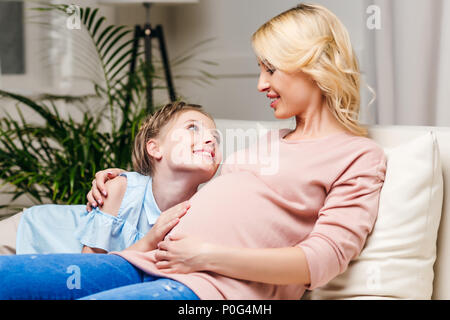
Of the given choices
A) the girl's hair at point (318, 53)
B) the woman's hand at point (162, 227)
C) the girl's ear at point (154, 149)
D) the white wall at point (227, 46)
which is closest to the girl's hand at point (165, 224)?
the woman's hand at point (162, 227)

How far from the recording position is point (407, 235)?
4.07 ft

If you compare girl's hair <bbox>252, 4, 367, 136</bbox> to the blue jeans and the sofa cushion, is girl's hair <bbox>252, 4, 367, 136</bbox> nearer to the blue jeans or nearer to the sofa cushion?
the sofa cushion

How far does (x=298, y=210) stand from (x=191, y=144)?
1.18 ft

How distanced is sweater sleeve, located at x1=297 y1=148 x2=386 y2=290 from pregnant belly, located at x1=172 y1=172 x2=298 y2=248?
83mm

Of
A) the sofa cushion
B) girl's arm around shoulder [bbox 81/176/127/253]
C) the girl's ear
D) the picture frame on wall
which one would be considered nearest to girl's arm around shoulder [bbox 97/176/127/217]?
girl's arm around shoulder [bbox 81/176/127/253]

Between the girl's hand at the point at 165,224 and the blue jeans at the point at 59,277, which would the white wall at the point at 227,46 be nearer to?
the girl's hand at the point at 165,224

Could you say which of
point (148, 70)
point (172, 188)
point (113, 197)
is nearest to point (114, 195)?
point (113, 197)

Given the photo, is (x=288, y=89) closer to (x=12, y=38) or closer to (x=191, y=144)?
(x=191, y=144)

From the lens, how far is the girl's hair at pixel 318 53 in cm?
132

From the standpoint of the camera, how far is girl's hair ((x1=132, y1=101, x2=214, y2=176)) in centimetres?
158

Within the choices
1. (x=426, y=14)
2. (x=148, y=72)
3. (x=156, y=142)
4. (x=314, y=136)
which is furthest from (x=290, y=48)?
(x=148, y=72)

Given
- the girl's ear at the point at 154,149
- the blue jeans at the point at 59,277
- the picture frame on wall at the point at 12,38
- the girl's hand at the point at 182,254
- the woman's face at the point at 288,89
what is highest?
the picture frame on wall at the point at 12,38
